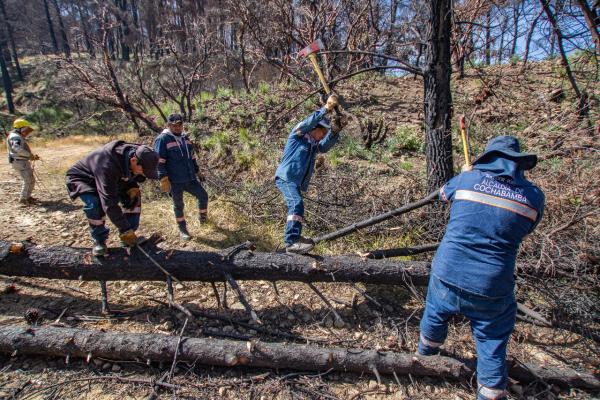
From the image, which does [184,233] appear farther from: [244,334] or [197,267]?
[244,334]

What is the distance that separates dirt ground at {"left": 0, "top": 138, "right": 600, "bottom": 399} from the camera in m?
2.69

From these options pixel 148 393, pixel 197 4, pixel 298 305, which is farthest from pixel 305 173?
pixel 197 4

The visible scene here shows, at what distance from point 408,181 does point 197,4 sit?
20316 mm

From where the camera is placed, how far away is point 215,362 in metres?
2.79

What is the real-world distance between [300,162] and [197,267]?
63.8 inches

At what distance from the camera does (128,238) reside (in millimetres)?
3359

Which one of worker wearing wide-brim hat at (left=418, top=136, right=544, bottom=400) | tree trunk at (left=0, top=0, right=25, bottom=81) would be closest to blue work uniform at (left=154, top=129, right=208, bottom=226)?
worker wearing wide-brim hat at (left=418, top=136, right=544, bottom=400)

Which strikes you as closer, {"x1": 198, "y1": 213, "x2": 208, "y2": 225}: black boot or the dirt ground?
the dirt ground

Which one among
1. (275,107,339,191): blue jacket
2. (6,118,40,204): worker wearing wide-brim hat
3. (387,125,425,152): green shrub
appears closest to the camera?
(275,107,339,191): blue jacket

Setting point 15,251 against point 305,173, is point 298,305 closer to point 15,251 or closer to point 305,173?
point 305,173

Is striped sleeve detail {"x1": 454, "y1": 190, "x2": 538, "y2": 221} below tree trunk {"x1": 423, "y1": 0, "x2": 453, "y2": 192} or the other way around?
below

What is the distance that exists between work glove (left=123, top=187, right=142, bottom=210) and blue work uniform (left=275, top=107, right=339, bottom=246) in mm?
1667

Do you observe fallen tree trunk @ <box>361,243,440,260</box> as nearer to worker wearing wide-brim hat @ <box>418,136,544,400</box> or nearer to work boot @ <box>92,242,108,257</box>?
worker wearing wide-brim hat @ <box>418,136,544,400</box>

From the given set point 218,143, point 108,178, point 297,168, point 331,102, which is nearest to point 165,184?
point 108,178
